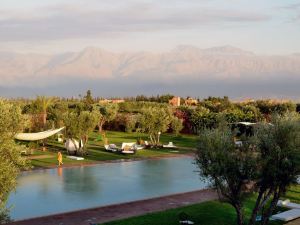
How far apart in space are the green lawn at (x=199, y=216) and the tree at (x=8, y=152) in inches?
190

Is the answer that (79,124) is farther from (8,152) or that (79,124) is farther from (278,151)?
(278,151)

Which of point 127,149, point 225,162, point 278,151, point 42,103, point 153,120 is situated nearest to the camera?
point 225,162

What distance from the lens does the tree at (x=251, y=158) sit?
40.4 ft

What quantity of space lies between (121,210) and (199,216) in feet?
10.1

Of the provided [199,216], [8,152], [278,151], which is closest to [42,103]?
[199,216]

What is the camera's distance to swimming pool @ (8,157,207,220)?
1814cm

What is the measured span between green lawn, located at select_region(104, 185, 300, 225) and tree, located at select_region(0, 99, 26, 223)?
483cm

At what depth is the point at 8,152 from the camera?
11.5m

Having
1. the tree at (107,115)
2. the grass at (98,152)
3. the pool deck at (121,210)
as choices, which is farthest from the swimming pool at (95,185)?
the tree at (107,115)

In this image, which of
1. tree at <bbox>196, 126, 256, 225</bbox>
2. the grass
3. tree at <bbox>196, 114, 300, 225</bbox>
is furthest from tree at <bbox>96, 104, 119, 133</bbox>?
tree at <bbox>196, 126, 256, 225</bbox>

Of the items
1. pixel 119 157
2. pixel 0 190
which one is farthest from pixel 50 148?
pixel 0 190

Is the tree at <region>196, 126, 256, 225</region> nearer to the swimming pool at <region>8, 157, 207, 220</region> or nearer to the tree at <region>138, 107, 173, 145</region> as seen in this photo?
the swimming pool at <region>8, 157, 207, 220</region>

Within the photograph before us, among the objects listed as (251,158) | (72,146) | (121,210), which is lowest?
(121,210)

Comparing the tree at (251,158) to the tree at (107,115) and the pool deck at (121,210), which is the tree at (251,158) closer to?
the pool deck at (121,210)
